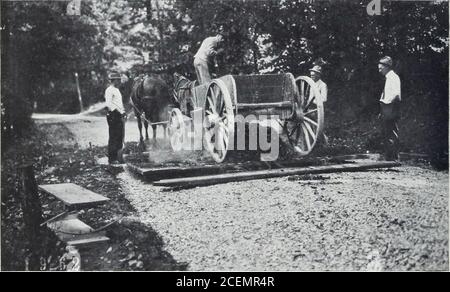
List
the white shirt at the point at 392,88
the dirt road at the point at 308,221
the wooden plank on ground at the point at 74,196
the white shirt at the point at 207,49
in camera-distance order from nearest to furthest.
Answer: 1. the dirt road at the point at 308,221
2. the wooden plank on ground at the point at 74,196
3. the white shirt at the point at 392,88
4. the white shirt at the point at 207,49

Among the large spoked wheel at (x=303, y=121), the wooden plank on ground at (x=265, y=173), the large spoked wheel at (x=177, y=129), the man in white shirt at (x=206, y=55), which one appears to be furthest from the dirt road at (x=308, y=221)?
the man in white shirt at (x=206, y=55)

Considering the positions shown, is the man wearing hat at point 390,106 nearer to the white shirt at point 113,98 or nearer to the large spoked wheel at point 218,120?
the large spoked wheel at point 218,120

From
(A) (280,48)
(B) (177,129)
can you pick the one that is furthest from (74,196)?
(A) (280,48)

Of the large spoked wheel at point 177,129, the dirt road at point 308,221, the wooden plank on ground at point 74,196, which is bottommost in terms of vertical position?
the dirt road at point 308,221

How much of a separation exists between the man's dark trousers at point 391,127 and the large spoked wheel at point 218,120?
2.34m

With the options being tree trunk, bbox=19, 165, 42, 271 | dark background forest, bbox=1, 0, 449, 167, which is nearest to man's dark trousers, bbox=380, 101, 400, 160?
dark background forest, bbox=1, 0, 449, 167

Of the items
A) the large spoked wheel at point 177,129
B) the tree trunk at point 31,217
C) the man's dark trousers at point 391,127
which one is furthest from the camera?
the large spoked wheel at point 177,129

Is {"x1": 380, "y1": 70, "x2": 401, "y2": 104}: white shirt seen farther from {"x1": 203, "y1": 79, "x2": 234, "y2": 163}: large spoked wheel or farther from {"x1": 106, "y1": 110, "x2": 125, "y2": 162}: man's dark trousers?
{"x1": 106, "y1": 110, "x2": 125, "y2": 162}: man's dark trousers

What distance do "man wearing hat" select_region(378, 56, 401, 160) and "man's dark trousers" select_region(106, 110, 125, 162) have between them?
425 centimetres

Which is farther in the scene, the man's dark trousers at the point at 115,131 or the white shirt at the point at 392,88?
the man's dark trousers at the point at 115,131

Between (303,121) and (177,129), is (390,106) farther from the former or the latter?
(177,129)

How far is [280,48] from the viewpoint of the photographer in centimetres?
932

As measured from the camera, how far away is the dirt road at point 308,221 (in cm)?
357

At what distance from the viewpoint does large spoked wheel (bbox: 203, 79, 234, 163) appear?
6346mm
